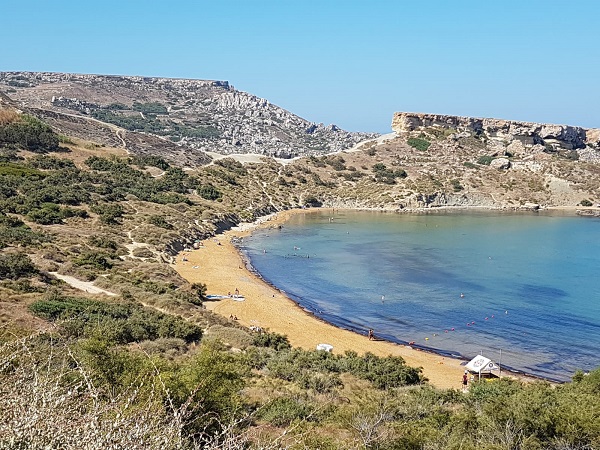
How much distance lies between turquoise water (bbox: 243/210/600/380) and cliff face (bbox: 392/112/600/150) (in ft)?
138

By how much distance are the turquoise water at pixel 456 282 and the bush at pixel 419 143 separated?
112ft

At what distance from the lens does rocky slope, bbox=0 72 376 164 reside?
11650 centimetres

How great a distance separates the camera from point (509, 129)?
107500 mm

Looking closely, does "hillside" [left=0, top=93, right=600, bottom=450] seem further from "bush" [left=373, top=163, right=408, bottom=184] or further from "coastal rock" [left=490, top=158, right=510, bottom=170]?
"coastal rock" [left=490, top=158, right=510, bottom=170]

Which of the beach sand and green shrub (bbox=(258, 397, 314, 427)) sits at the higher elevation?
green shrub (bbox=(258, 397, 314, 427))

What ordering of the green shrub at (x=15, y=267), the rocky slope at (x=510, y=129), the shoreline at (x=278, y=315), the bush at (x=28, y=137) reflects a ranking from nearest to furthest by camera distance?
the green shrub at (x=15, y=267) → the shoreline at (x=278, y=315) → the bush at (x=28, y=137) → the rocky slope at (x=510, y=129)

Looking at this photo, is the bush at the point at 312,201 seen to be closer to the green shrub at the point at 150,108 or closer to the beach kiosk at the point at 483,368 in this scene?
the beach kiosk at the point at 483,368

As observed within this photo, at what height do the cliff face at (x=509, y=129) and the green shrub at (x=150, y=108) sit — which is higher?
the green shrub at (x=150, y=108)

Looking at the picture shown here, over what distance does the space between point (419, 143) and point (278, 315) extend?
76688 millimetres

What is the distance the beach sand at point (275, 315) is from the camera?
24695 millimetres

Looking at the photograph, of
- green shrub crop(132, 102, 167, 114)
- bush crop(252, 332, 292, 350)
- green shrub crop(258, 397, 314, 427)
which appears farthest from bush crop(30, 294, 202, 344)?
green shrub crop(132, 102, 167, 114)

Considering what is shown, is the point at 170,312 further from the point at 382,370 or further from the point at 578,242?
the point at 578,242

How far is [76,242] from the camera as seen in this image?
34.1 metres

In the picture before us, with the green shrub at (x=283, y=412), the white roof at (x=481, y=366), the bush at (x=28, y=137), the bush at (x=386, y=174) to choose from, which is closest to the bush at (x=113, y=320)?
the green shrub at (x=283, y=412)
